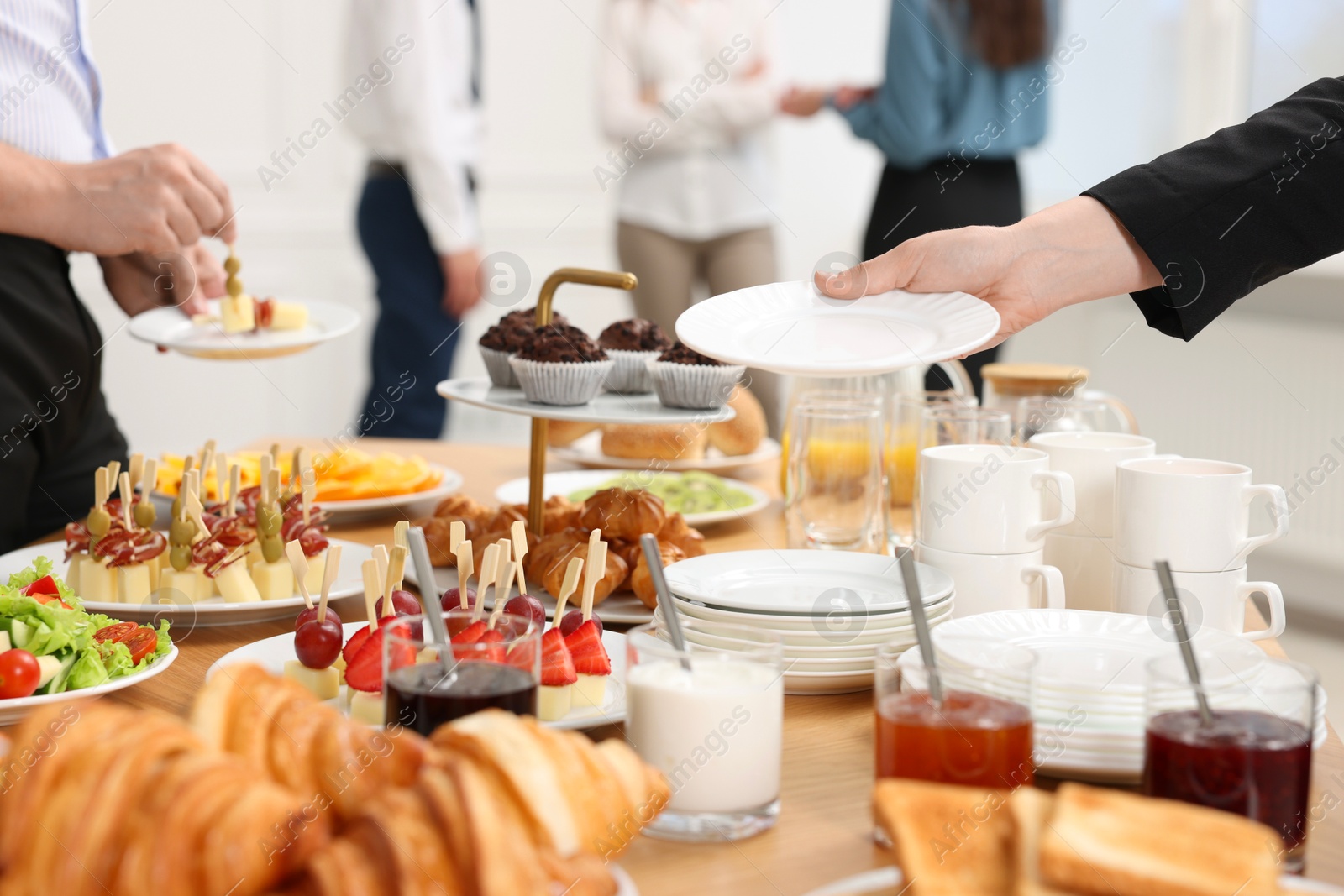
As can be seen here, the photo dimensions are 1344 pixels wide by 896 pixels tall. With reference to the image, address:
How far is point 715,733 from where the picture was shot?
87 cm

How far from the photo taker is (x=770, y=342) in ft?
4.39

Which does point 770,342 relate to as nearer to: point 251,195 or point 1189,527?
point 1189,527

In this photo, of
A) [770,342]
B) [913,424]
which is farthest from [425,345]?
[770,342]

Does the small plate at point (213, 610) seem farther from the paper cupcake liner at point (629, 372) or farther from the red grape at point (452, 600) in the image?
the paper cupcake liner at point (629, 372)

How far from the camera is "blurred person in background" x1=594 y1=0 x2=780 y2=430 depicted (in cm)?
382

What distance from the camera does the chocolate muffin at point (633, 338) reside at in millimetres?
1649

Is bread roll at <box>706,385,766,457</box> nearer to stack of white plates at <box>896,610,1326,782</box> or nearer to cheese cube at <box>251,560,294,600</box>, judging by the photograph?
cheese cube at <box>251,560,294,600</box>

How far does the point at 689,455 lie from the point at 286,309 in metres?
0.77

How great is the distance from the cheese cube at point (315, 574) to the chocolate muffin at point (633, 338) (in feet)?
1.51

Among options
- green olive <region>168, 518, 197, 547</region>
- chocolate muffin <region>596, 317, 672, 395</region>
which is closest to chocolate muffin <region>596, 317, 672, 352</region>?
chocolate muffin <region>596, 317, 672, 395</region>

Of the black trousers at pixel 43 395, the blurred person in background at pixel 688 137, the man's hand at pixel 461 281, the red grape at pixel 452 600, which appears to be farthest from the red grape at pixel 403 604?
the blurred person in background at pixel 688 137

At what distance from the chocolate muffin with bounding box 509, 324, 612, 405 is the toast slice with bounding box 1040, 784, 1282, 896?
824 mm

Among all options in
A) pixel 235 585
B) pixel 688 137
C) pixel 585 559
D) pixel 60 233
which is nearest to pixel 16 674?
pixel 235 585

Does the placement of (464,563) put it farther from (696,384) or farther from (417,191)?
(417,191)
